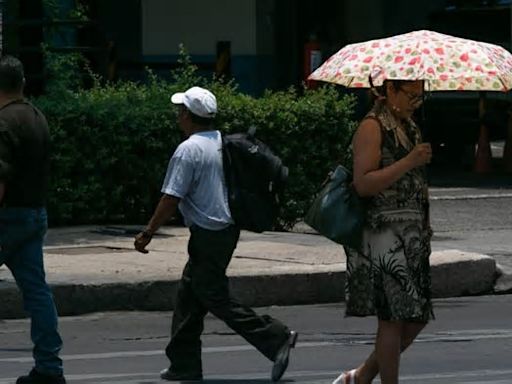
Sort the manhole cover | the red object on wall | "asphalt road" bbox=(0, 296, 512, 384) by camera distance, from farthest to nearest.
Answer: the red object on wall < the manhole cover < "asphalt road" bbox=(0, 296, 512, 384)

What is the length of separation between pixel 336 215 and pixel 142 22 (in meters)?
20.8

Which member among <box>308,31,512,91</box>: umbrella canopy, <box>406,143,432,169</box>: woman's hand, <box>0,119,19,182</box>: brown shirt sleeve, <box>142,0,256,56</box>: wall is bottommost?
<box>142,0,256,56</box>: wall

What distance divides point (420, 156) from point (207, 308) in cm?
199

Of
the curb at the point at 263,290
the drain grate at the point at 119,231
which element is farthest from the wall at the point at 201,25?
the curb at the point at 263,290

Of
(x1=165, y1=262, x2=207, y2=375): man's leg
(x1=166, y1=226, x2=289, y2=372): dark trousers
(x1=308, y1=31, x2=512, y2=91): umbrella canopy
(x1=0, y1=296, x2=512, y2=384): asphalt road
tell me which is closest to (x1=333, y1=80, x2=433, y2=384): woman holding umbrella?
(x1=308, y1=31, x2=512, y2=91): umbrella canopy

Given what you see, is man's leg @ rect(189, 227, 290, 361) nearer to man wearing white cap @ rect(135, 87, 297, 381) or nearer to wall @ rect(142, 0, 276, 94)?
man wearing white cap @ rect(135, 87, 297, 381)

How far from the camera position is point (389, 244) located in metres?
7.91

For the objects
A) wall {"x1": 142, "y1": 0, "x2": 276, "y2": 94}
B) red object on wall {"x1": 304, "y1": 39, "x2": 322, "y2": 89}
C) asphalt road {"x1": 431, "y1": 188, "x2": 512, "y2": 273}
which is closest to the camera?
asphalt road {"x1": 431, "y1": 188, "x2": 512, "y2": 273}

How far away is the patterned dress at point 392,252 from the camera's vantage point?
25.9ft

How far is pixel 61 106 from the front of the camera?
15.7 metres

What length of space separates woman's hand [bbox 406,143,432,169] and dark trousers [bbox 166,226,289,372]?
1.80 metres

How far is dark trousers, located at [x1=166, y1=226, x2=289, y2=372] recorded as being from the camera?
9273mm

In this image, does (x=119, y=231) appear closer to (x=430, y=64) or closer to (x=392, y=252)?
(x=430, y=64)

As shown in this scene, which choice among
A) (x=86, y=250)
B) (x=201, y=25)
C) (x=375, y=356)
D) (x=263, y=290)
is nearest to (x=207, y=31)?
(x=201, y=25)
